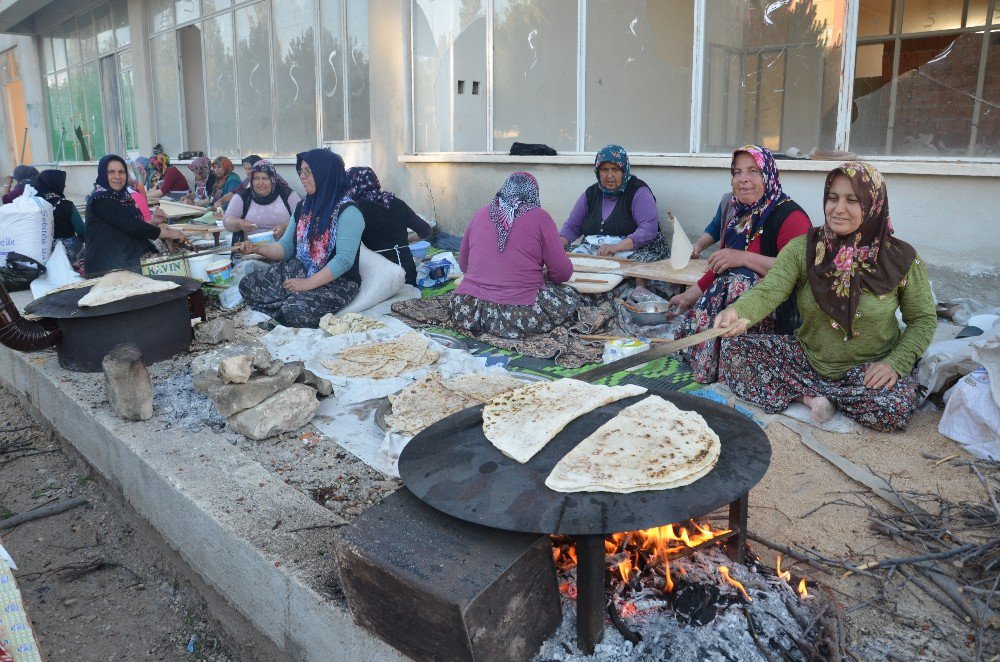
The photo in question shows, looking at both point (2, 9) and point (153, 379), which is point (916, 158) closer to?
point (153, 379)

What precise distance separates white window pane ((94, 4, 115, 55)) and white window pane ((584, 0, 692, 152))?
1275cm

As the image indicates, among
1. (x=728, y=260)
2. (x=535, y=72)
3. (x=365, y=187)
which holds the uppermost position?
(x=535, y=72)

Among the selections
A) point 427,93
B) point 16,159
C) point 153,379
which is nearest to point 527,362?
point 153,379

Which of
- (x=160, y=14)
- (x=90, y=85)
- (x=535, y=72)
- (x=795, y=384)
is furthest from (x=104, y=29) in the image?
(x=795, y=384)

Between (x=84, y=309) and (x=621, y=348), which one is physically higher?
(x=84, y=309)

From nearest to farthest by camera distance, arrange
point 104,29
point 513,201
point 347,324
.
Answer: point 513,201, point 347,324, point 104,29

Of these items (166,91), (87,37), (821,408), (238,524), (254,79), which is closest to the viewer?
(238,524)

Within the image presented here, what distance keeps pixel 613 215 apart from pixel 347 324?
90.9 inches

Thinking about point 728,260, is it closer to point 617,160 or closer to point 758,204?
point 758,204

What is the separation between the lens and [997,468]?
107 inches

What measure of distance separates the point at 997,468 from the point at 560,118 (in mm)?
5260

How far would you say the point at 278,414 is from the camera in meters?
3.15

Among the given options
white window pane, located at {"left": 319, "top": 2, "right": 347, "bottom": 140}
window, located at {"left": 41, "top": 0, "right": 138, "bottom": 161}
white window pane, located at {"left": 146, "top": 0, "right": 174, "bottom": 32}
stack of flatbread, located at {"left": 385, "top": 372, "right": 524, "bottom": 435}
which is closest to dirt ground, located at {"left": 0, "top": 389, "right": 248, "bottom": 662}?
stack of flatbread, located at {"left": 385, "top": 372, "right": 524, "bottom": 435}

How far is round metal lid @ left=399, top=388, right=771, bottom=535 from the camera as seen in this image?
1642 mm
